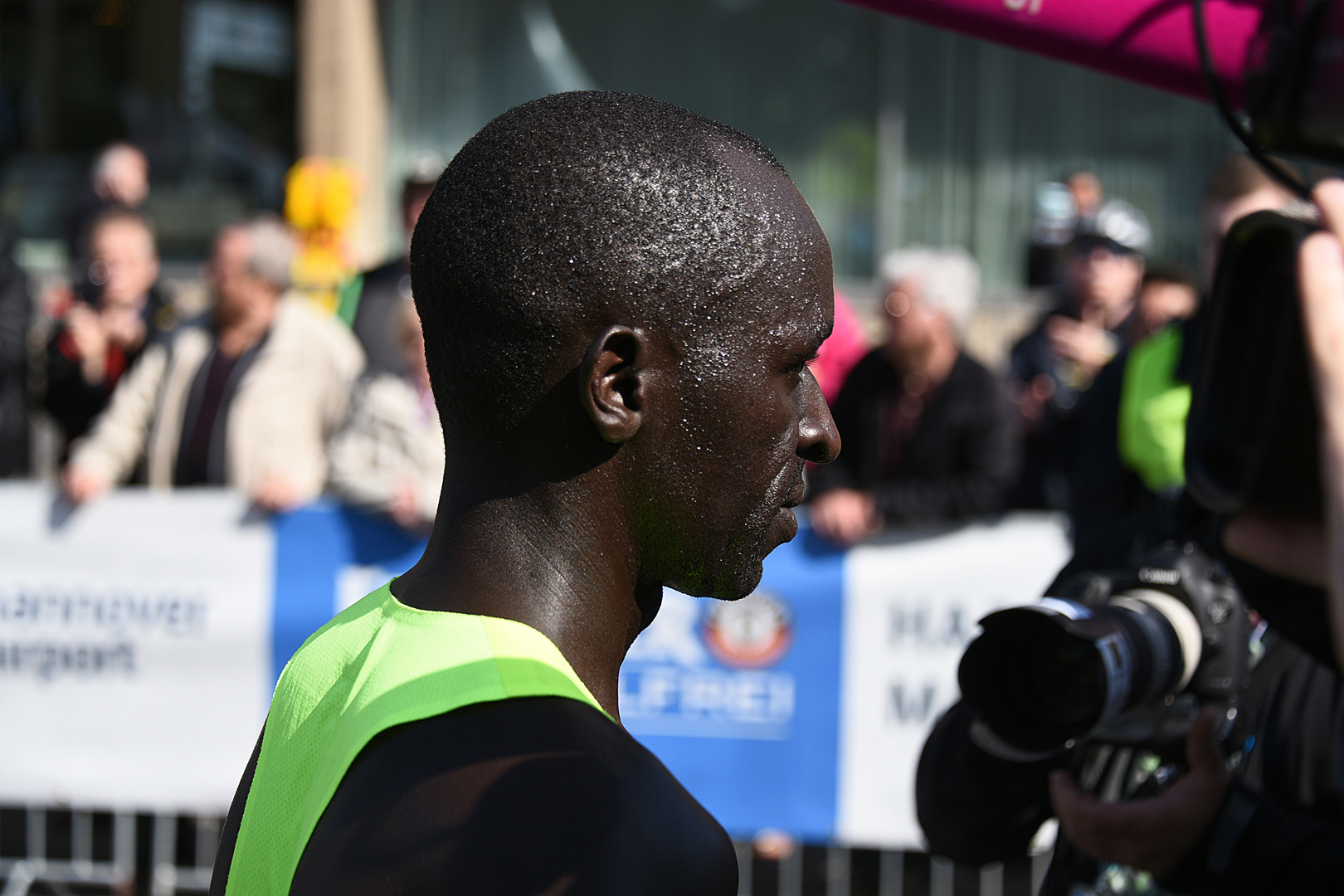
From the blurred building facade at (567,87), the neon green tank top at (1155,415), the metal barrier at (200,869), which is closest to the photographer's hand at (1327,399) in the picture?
the neon green tank top at (1155,415)

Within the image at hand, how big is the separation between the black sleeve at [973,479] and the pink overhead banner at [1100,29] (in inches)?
119

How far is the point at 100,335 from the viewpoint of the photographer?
18.2 ft

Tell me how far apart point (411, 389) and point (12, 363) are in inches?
89.2

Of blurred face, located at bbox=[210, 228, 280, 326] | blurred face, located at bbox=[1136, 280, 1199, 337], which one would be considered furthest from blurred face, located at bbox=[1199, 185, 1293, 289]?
blurred face, located at bbox=[210, 228, 280, 326]

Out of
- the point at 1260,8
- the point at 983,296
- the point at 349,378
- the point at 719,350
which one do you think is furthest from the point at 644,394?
the point at 983,296

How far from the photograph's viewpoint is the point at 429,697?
3.85 feet

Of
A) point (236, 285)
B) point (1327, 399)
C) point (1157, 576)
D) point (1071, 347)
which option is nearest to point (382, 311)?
point (236, 285)

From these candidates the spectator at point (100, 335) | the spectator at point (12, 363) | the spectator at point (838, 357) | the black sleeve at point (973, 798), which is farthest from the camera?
the spectator at point (12, 363)

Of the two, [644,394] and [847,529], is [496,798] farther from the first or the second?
[847,529]

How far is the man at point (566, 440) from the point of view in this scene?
46.9 inches

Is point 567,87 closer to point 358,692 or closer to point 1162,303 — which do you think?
point 1162,303

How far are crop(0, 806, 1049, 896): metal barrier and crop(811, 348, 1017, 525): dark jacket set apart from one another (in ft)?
4.02

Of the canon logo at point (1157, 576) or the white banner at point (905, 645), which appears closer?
the canon logo at point (1157, 576)

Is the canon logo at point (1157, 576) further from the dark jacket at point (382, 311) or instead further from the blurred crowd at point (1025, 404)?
the dark jacket at point (382, 311)
